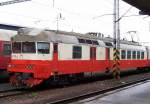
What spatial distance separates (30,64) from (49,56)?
1128 mm

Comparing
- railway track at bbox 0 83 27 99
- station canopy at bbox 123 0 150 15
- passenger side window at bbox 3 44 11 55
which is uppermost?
station canopy at bbox 123 0 150 15

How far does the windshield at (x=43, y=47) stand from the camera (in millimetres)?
18344

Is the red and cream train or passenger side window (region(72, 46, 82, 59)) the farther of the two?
passenger side window (region(72, 46, 82, 59))

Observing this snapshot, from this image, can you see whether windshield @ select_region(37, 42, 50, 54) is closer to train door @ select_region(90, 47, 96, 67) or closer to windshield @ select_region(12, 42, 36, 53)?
windshield @ select_region(12, 42, 36, 53)

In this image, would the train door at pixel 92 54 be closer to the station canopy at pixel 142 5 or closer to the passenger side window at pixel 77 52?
the passenger side window at pixel 77 52

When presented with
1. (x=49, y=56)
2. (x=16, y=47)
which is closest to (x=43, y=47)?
(x=49, y=56)

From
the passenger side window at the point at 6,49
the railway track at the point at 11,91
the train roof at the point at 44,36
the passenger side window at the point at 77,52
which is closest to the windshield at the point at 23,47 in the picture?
the train roof at the point at 44,36

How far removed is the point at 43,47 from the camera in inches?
727

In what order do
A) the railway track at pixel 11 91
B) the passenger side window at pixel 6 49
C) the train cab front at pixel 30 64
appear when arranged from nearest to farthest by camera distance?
the railway track at pixel 11 91 → the train cab front at pixel 30 64 → the passenger side window at pixel 6 49

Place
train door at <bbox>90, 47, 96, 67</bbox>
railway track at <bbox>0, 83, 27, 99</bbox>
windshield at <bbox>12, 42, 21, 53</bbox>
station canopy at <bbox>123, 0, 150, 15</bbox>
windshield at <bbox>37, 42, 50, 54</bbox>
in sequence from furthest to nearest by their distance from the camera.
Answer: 1. train door at <bbox>90, 47, 96, 67</bbox>
2. station canopy at <bbox>123, 0, 150, 15</bbox>
3. windshield at <bbox>12, 42, 21, 53</bbox>
4. windshield at <bbox>37, 42, 50, 54</bbox>
5. railway track at <bbox>0, 83, 27, 99</bbox>

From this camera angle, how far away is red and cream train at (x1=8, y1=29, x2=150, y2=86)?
59.5 ft

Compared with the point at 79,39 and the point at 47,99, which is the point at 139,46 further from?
the point at 47,99

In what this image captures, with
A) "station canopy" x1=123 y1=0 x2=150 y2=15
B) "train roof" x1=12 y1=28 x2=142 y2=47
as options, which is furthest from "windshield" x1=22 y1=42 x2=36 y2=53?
"station canopy" x1=123 y1=0 x2=150 y2=15

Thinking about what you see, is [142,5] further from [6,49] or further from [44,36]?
[6,49]
